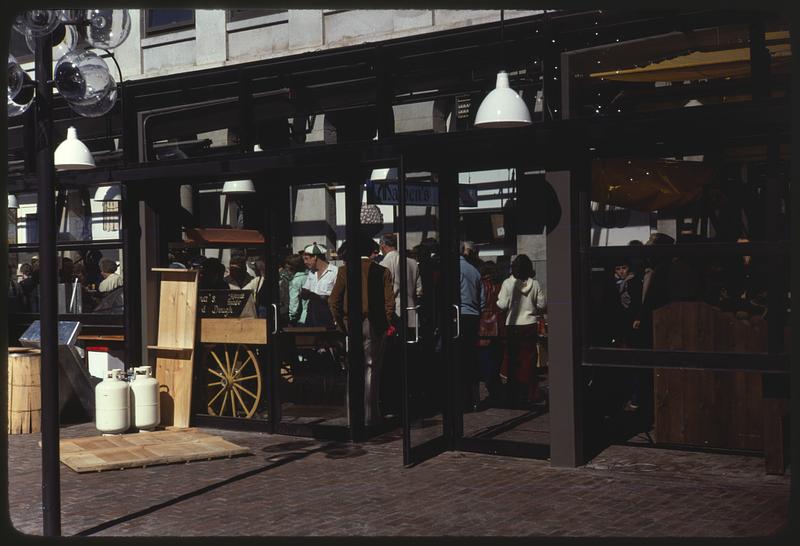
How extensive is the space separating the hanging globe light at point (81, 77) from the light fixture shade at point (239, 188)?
13.8 feet

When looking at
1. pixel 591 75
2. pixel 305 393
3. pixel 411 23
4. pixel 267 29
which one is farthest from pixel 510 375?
pixel 267 29

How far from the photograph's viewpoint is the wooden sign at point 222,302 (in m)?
11.5

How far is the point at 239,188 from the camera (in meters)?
11.6

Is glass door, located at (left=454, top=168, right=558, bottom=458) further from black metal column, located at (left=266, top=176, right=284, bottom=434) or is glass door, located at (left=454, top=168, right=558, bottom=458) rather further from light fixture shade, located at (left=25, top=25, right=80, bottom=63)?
light fixture shade, located at (left=25, top=25, right=80, bottom=63)

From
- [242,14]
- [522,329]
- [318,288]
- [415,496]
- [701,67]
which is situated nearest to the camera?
[415,496]

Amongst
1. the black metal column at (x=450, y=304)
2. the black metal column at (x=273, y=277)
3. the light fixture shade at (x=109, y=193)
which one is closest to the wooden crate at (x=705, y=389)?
the black metal column at (x=450, y=304)

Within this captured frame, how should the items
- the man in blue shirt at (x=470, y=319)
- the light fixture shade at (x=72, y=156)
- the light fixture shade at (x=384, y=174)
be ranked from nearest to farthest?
the light fixture shade at (x=384, y=174)
the man in blue shirt at (x=470, y=319)
the light fixture shade at (x=72, y=156)

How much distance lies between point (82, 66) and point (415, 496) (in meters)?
3.99

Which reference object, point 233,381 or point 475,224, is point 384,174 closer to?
point 475,224

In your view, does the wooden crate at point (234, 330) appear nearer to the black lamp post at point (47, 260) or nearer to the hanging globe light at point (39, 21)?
the black lamp post at point (47, 260)

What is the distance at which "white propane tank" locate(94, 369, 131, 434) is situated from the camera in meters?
10.8

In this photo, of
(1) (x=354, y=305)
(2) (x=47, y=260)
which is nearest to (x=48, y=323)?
(2) (x=47, y=260)

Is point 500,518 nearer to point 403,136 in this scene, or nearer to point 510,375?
point 403,136

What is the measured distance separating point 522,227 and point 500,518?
16.5ft
